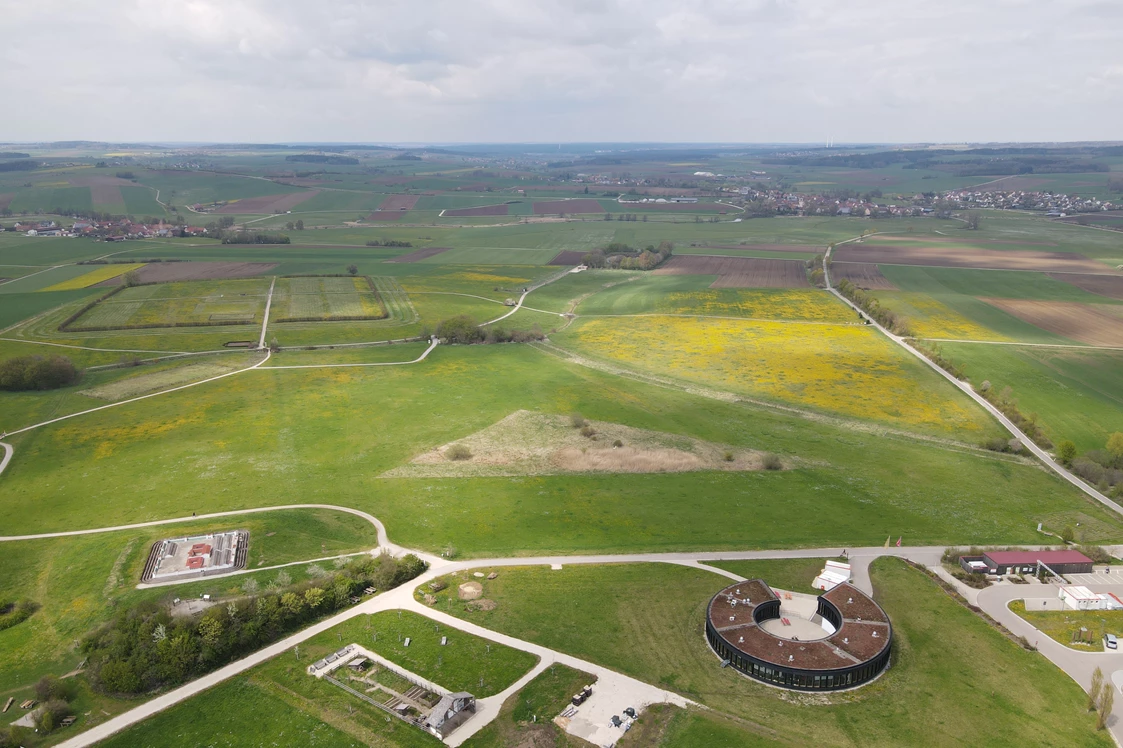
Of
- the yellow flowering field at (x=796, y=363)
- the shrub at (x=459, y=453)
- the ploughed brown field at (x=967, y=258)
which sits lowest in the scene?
the shrub at (x=459, y=453)

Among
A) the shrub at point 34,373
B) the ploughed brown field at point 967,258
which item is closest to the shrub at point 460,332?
the shrub at point 34,373

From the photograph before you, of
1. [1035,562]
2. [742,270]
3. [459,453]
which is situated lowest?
[1035,562]

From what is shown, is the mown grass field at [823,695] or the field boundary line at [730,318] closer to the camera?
the mown grass field at [823,695]

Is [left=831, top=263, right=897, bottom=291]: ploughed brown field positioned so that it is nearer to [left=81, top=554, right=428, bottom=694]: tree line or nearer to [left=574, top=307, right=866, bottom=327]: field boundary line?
[left=574, top=307, right=866, bottom=327]: field boundary line

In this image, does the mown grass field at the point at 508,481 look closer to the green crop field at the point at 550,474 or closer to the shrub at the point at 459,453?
the green crop field at the point at 550,474

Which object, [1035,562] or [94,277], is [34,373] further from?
[1035,562]

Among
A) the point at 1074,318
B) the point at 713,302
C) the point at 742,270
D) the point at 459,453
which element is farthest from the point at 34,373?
the point at 1074,318
